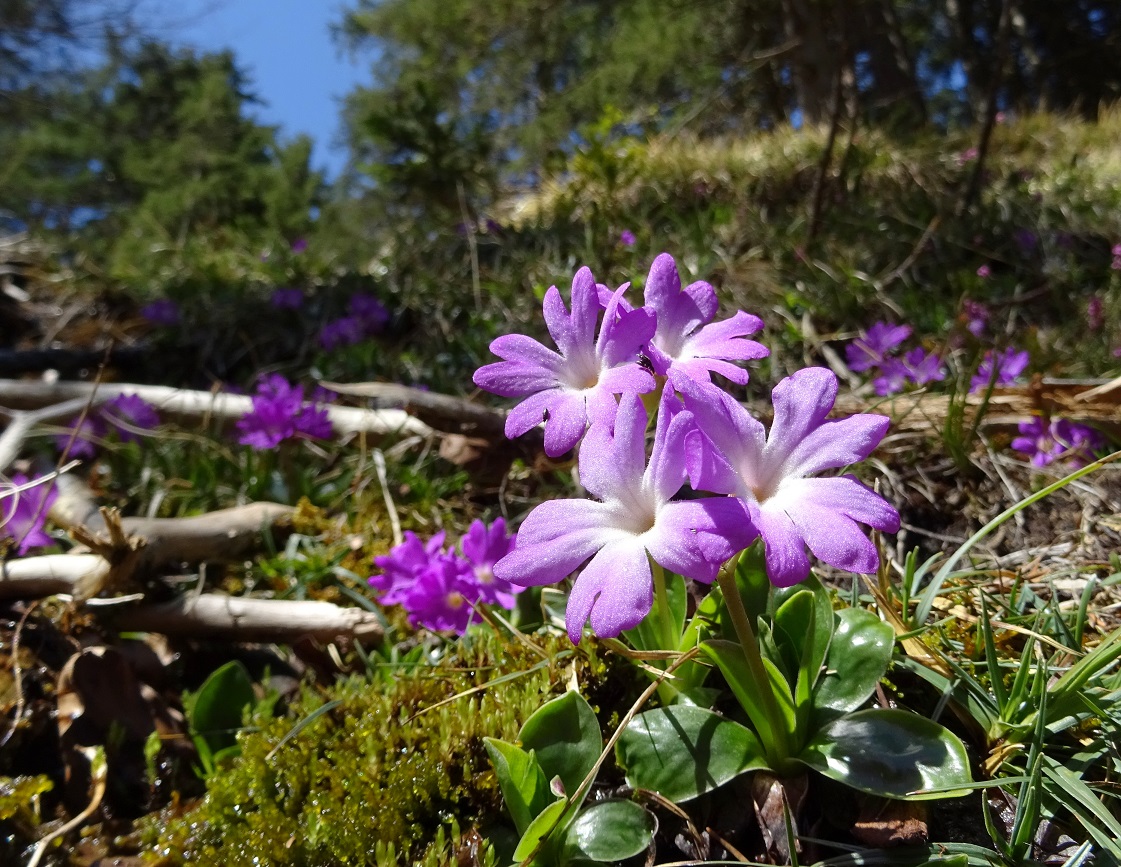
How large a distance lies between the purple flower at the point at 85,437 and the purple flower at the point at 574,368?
8.47ft

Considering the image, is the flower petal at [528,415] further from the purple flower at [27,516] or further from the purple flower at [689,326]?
the purple flower at [27,516]

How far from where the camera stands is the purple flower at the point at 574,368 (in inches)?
41.8

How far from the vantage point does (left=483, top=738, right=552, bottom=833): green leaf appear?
114cm

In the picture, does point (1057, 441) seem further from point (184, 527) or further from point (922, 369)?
point (184, 527)

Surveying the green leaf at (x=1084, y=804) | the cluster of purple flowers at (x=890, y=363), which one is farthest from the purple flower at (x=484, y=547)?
the cluster of purple flowers at (x=890, y=363)

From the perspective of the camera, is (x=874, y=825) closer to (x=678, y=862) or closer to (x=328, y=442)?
(x=678, y=862)

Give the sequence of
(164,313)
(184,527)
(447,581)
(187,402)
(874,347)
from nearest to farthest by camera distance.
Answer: (447,581) < (184,527) < (874,347) < (187,402) < (164,313)

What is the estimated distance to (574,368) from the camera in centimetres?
117

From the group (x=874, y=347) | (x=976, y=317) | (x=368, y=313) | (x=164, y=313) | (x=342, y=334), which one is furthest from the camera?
(x=164, y=313)

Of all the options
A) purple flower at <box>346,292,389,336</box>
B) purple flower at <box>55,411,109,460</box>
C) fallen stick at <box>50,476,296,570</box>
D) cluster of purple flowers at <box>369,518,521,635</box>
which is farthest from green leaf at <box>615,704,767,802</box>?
purple flower at <box>346,292,389,336</box>

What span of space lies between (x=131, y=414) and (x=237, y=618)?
1.60 metres

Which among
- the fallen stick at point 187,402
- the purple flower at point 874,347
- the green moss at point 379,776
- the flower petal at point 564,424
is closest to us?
the flower petal at point 564,424

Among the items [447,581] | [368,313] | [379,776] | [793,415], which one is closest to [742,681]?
[793,415]

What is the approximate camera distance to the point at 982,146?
4.18 metres
